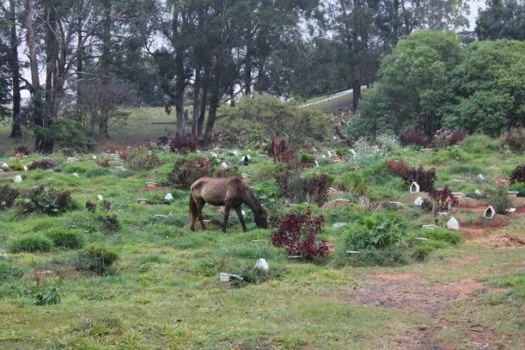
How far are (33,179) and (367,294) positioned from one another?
1254 centimetres

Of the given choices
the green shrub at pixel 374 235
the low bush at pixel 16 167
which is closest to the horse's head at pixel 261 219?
the green shrub at pixel 374 235

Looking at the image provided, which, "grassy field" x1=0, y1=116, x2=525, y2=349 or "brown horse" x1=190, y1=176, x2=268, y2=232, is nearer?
"grassy field" x1=0, y1=116, x2=525, y2=349

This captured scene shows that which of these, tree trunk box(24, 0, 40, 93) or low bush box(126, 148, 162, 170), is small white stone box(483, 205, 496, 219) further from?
tree trunk box(24, 0, 40, 93)

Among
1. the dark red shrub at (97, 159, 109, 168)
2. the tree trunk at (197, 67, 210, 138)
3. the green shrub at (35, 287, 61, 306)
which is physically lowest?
the green shrub at (35, 287, 61, 306)

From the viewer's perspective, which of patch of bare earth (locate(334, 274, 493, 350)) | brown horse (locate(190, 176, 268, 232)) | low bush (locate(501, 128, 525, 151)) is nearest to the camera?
patch of bare earth (locate(334, 274, 493, 350))

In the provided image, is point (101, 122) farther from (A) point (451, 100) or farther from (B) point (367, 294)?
(B) point (367, 294)

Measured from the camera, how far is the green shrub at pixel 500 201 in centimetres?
1479

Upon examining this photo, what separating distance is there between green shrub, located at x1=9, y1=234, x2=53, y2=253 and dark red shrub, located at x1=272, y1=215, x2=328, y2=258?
3521 millimetres

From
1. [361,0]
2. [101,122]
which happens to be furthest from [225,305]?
[361,0]

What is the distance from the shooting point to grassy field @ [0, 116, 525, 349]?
22.9 feet

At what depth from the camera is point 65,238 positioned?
12070 mm

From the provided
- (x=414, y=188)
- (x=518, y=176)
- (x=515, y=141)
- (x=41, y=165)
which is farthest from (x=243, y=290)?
(x=515, y=141)

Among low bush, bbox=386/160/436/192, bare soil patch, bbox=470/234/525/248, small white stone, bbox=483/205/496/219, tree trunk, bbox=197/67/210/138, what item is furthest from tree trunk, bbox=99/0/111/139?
bare soil patch, bbox=470/234/525/248

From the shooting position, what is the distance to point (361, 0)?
171 ft
